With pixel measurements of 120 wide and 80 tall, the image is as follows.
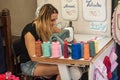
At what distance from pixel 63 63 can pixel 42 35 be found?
47 centimetres

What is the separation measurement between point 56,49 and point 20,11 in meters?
1.68

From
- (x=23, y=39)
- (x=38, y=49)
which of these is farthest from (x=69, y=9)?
(x=38, y=49)

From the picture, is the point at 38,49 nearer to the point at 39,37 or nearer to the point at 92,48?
the point at 39,37

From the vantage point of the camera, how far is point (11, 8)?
13.1 feet

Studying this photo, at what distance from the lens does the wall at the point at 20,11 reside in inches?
151

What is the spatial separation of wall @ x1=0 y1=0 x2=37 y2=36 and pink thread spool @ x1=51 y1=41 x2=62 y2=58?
148 cm

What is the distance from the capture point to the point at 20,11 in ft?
12.9

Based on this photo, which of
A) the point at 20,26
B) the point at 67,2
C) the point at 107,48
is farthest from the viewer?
the point at 20,26

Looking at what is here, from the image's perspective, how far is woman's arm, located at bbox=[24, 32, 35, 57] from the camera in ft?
8.55

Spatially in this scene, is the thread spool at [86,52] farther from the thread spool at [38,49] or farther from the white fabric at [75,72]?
the thread spool at [38,49]

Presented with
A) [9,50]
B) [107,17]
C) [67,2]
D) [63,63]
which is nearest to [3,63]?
[9,50]

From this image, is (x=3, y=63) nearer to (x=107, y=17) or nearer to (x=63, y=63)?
(x=63, y=63)

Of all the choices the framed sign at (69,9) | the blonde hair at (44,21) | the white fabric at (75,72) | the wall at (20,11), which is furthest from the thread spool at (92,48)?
the wall at (20,11)

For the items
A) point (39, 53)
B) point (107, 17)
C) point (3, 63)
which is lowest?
point (3, 63)
